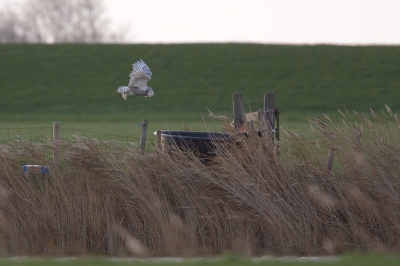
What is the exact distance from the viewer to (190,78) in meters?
43.2

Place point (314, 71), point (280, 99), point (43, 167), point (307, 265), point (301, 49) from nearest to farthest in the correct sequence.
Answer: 1. point (307, 265)
2. point (43, 167)
3. point (280, 99)
4. point (314, 71)
5. point (301, 49)

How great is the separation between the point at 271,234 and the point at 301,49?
3826cm

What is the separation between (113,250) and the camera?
412 inches

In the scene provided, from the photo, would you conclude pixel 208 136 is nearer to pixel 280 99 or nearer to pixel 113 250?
pixel 113 250

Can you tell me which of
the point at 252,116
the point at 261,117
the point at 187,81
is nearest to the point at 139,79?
the point at 252,116

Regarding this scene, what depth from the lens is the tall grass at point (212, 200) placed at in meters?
10.4

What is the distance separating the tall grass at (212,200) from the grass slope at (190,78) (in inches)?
943

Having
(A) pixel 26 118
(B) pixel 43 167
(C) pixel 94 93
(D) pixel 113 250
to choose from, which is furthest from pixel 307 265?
(C) pixel 94 93

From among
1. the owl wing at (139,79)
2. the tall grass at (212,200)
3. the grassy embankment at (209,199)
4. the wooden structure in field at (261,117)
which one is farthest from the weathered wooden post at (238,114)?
the owl wing at (139,79)

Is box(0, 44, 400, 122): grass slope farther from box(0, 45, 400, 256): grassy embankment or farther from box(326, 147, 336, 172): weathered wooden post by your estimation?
box(326, 147, 336, 172): weathered wooden post

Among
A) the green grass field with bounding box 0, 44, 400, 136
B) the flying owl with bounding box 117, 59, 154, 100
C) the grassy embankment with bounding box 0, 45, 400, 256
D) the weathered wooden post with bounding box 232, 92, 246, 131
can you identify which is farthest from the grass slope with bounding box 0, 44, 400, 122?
the grassy embankment with bounding box 0, 45, 400, 256

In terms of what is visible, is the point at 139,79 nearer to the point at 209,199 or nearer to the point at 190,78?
the point at 209,199

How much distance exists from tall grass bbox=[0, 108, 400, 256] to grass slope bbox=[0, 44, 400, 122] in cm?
2395

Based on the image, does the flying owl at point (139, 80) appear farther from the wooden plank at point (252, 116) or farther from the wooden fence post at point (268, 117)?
the wooden fence post at point (268, 117)
